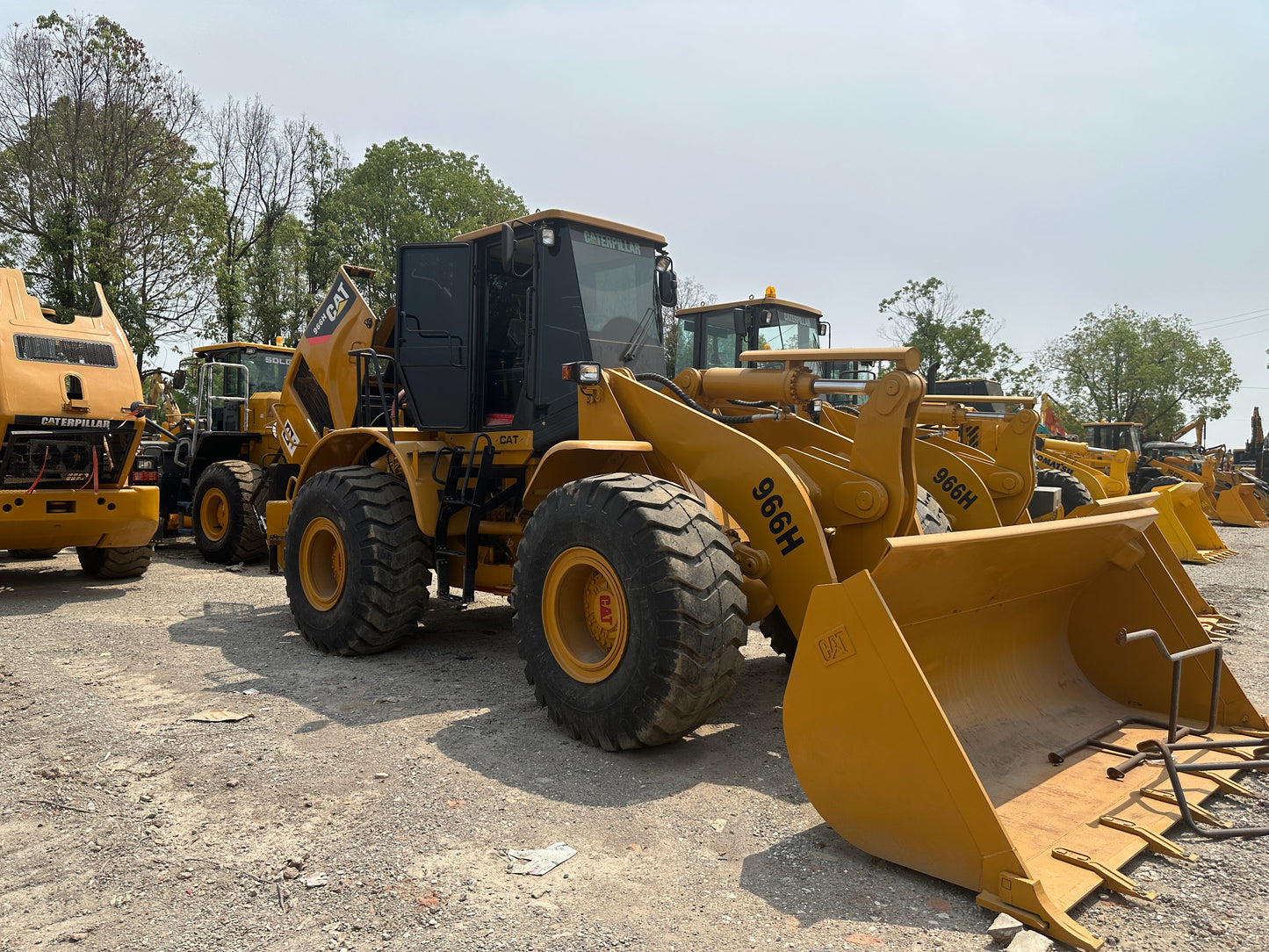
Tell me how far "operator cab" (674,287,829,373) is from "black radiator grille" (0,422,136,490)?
21.5 ft

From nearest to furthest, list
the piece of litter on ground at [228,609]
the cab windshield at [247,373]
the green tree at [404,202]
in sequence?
the piece of litter on ground at [228,609] < the cab windshield at [247,373] < the green tree at [404,202]

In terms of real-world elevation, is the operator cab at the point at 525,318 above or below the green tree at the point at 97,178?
below

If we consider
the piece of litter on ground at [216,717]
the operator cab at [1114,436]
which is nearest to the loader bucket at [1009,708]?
the piece of litter on ground at [216,717]

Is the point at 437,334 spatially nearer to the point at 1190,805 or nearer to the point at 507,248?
the point at 507,248

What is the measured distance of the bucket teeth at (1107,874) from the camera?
9.11ft

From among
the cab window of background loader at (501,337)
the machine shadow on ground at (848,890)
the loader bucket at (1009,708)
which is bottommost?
the machine shadow on ground at (848,890)

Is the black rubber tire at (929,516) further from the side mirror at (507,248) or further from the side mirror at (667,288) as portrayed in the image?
the side mirror at (507,248)

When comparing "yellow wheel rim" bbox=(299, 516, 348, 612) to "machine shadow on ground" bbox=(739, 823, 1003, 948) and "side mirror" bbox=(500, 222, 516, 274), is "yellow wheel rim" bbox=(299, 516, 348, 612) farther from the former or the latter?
"machine shadow on ground" bbox=(739, 823, 1003, 948)

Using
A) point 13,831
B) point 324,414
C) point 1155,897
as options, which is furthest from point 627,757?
point 324,414

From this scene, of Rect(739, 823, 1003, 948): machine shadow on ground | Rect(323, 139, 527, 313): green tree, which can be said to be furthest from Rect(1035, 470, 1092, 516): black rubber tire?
Rect(323, 139, 527, 313): green tree

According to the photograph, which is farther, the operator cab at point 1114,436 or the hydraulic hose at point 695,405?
the operator cab at point 1114,436

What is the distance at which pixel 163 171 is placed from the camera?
20375 mm

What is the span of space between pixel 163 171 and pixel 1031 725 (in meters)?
22.7

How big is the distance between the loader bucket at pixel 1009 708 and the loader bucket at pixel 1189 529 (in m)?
8.36
